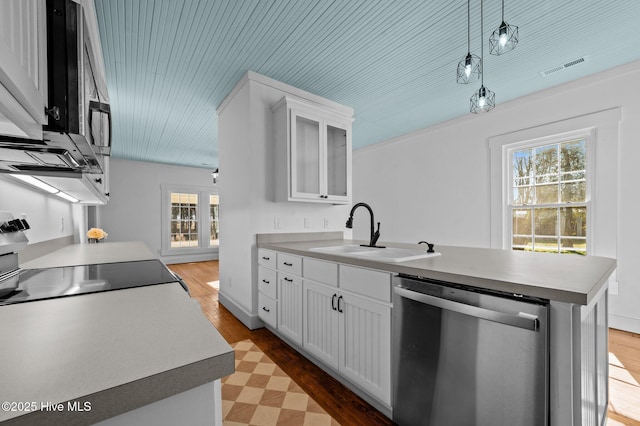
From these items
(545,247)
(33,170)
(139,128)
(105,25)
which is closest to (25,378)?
(33,170)

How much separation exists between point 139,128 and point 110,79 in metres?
1.65

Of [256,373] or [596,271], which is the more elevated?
[596,271]

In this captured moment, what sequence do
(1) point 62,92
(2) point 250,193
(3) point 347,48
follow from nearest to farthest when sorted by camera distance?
(1) point 62,92
(3) point 347,48
(2) point 250,193

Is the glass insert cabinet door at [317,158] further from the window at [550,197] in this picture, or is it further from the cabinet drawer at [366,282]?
the window at [550,197]

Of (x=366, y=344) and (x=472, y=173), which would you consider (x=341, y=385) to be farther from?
(x=472, y=173)

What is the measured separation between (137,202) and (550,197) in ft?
26.2

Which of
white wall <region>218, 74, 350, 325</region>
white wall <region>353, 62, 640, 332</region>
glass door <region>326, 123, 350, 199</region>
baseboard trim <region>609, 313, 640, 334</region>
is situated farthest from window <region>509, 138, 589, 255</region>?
white wall <region>218, 74, 350, 325</region>

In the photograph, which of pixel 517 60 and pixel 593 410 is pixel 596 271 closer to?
pixel 593 410

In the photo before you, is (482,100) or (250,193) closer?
(482,100)

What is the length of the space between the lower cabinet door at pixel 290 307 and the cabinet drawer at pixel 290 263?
49mm

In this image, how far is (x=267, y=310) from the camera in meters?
2.63

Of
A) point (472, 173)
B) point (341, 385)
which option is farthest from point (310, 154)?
point (472, 173)

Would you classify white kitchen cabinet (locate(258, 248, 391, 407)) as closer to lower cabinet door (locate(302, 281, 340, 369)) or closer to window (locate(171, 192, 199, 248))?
lower cabinet door (locate(302, 281, 340, 369))

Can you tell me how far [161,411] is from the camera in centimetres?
44
